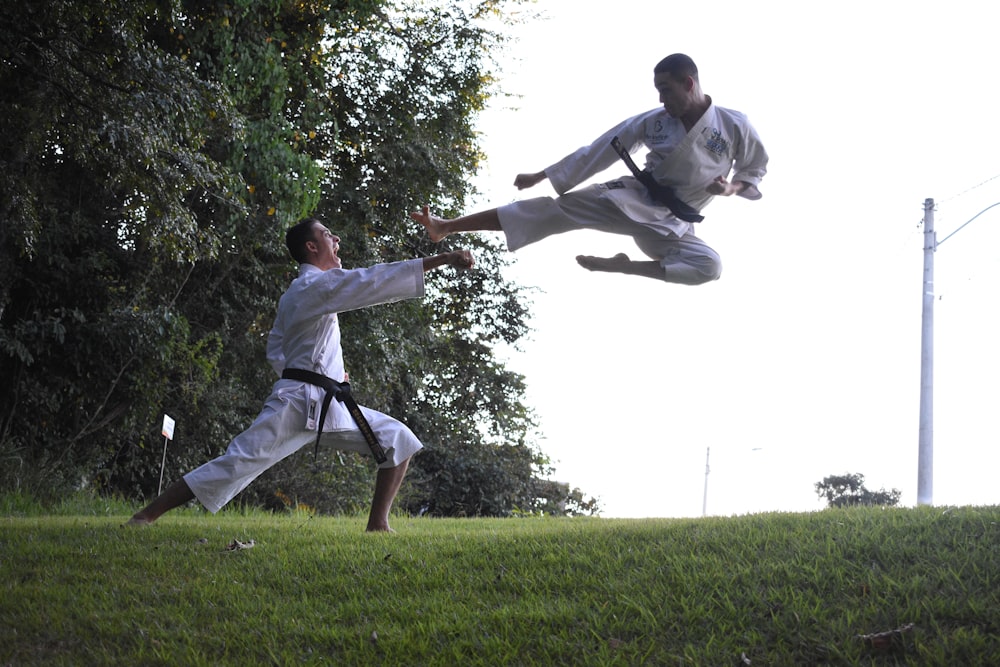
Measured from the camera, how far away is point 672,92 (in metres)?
5.65

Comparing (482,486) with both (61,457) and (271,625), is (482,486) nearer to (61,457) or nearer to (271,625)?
(61,457)

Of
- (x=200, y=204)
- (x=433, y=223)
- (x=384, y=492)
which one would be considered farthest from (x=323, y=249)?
(x=200, y=204)

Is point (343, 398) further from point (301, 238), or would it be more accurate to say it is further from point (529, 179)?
point (529, 179)

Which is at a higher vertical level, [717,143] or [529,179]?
[717,143]

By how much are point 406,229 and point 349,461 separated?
375 cm

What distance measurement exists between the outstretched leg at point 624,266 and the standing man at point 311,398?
1062 millimetres

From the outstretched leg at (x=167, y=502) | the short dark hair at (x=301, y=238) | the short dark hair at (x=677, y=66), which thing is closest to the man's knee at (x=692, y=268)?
the short dark hair at (x=677, y=66)

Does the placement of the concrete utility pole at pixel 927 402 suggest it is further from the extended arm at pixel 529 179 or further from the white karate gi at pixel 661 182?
the extended arm at pixel 529 179

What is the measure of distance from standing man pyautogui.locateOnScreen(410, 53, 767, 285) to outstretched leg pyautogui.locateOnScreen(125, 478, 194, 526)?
7.53 ft

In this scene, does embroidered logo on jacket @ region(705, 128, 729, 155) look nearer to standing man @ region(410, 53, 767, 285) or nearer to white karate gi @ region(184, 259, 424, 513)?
standing man @ region(410, 53, 767, 285)

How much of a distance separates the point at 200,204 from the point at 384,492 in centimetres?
715

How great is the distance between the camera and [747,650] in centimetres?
375

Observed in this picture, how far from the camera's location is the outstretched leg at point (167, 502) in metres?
6.22

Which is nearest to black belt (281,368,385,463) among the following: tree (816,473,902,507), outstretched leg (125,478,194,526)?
outstretched leg (125,478,194,526)
